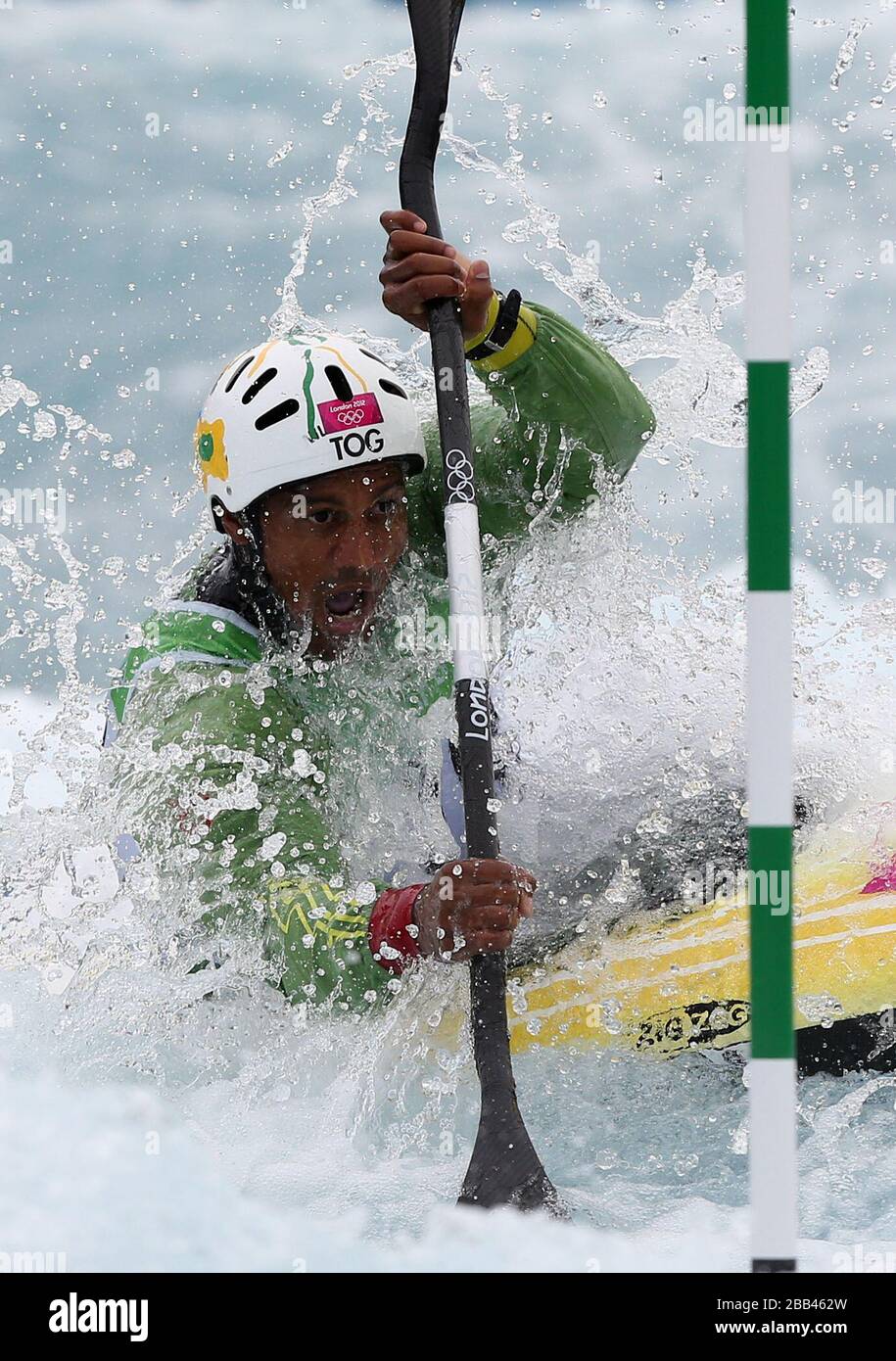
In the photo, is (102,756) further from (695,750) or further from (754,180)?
(754,180)

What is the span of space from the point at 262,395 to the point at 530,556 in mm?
868

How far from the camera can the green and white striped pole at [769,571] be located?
6.89 feet

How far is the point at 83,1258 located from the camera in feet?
8.33

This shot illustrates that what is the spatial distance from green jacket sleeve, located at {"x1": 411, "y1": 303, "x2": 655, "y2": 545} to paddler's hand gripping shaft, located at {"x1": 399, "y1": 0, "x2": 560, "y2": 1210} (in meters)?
0.43

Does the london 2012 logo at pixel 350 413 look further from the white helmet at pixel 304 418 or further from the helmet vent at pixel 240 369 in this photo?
the helmet vent at pixel 240 369

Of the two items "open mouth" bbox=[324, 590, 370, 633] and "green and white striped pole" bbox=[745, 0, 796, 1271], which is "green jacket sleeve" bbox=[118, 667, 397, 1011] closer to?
"open mouth" bbox=[324, 590, 370, 633]

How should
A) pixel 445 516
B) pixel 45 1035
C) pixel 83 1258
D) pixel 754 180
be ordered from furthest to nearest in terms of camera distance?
pixel 45 1035 < pixel 445 516 < pixel 83 1258 < pixel 754 180

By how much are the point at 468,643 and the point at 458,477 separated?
37cm

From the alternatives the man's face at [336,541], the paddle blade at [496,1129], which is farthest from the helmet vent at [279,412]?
the paddle blade at [496,1129]

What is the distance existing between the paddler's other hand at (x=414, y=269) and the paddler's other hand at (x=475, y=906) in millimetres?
1244

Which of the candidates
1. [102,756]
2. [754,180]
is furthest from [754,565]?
[102,756]

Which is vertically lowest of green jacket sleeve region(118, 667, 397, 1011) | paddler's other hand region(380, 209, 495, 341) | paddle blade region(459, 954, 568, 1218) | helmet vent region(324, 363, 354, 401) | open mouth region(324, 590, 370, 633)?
paddle blade region(459, 954, 568, 1218)

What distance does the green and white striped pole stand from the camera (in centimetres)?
210

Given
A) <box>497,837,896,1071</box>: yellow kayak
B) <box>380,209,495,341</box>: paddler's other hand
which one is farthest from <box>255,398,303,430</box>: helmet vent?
<box>497,837,896,1071</box>: yellow kayak
